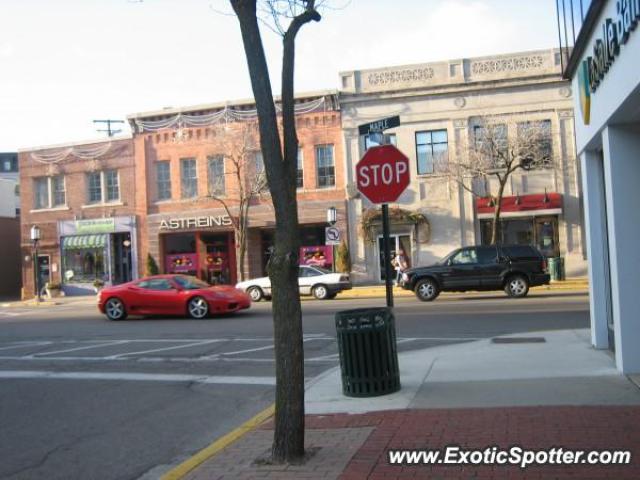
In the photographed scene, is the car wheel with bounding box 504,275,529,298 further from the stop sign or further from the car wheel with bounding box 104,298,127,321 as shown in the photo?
the stop sign

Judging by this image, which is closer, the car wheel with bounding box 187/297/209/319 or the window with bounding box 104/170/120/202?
the car wheel with bounding box 187/297/209/319

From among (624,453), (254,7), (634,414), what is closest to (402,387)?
(634,414)

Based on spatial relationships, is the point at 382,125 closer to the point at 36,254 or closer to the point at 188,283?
the point at 188,283

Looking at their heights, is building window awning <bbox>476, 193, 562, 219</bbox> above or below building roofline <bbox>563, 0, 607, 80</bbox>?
below

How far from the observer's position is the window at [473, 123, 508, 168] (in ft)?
87.7

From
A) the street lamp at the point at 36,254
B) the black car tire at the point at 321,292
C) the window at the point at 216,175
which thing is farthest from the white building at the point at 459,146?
the street lamp at the point at 36,254

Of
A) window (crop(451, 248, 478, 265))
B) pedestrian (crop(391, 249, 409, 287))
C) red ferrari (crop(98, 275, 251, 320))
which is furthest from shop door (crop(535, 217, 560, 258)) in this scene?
red ferrari (crop(98, 275, 251, 320))

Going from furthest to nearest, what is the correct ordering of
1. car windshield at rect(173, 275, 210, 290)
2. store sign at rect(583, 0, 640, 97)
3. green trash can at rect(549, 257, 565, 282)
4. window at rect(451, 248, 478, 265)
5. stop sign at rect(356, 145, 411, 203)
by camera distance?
green trash can at rect(549, 257, 565, 282)
window at rect(451, 248, 478, 265)
car windshield at rect(173, 275, 210, 290)
stop sign at rect(356, 145, 411, 203)
store sign at rect(583, 0, 640, 97)

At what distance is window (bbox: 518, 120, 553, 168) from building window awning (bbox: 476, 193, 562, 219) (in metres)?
1.41

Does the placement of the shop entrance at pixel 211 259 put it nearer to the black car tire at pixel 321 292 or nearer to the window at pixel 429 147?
the black car tire at pixel 321 292

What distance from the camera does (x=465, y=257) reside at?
2094 cm

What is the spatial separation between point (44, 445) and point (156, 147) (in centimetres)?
2848

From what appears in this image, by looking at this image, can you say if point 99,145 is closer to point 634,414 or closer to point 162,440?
point 162,440

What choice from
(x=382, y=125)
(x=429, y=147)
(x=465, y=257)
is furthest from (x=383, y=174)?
(x=429, y=147)
